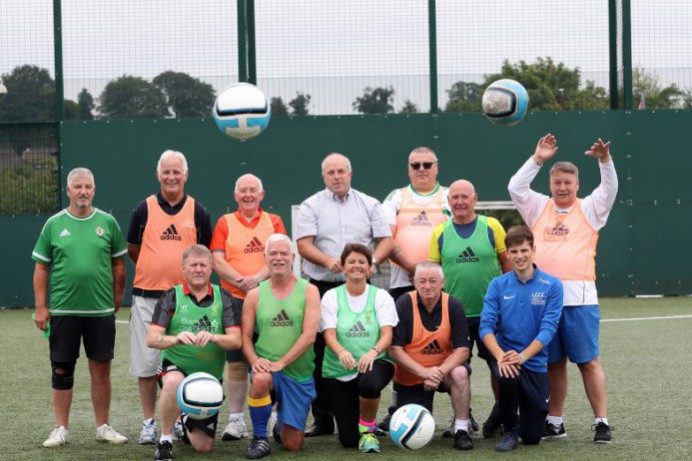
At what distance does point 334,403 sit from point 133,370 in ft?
4.64

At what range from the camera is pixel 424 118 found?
52.7ft

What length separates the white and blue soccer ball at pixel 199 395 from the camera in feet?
20.0

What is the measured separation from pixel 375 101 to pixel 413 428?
10.4 metres

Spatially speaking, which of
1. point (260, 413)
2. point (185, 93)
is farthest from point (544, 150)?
point (185, 93)

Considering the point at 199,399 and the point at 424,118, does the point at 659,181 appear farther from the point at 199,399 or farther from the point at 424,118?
the point at 199,399

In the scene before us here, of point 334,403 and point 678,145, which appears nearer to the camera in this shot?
point 334,403

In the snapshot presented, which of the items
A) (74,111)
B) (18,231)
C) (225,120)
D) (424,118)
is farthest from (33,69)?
(225,120)

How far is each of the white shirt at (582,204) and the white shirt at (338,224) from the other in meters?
0.96

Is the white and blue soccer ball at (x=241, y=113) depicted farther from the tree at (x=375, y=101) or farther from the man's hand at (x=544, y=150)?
the tree at (x=375, y=101)

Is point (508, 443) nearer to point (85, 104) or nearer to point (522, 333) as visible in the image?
point (522, 333)

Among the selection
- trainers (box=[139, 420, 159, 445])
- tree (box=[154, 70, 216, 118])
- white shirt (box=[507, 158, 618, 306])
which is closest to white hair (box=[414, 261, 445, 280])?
white shirt (box=[507, 158, 618, 306])

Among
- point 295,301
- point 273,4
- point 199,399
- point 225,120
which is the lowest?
point 199,399

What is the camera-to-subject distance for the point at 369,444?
6297 mm

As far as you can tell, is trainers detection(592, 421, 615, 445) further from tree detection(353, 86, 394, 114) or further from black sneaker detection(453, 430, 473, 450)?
tree detection(353, 86, 394, 114)
